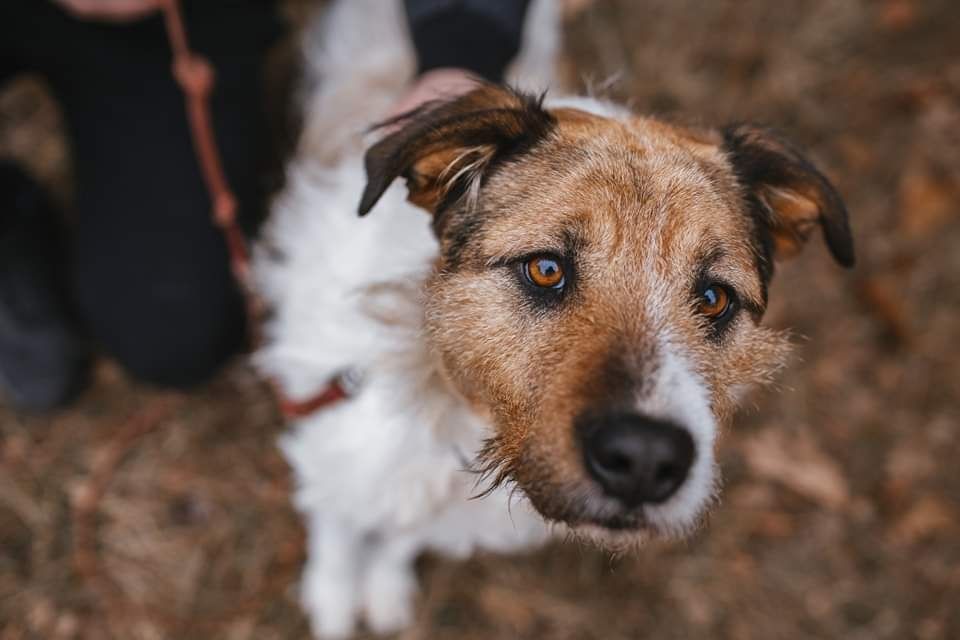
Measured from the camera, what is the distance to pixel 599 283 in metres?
1.75

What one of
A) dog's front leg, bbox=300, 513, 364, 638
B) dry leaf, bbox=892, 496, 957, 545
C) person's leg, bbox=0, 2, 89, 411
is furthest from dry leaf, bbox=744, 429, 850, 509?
person's leg, bbox=0, 2, 89, 411

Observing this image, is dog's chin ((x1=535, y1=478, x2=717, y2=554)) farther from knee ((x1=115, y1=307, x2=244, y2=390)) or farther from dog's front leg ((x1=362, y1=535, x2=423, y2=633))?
knee ((x1=115, y1=307, x2=244, y2=390))

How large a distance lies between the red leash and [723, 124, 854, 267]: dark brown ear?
52.6 inches

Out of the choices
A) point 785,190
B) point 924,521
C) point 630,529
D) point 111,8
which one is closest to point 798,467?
point 924,521

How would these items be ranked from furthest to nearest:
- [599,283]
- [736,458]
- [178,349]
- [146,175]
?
[736,458] < [178,349] < [146,175] < [599,283]

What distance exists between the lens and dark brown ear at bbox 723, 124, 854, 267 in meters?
2.00

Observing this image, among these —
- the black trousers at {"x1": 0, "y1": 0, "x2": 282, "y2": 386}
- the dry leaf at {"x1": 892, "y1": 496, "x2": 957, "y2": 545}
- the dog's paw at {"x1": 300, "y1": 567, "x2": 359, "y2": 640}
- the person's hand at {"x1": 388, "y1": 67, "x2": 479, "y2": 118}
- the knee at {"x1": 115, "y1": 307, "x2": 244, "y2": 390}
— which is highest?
the person's hand at {"x1": 388, "y1": 67, "x2": 479, "y2": 118}

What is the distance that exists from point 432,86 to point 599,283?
1.18 m

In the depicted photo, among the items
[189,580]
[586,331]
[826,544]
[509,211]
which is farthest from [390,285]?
[826,544]

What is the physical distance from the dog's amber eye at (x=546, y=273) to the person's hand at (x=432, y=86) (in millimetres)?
933

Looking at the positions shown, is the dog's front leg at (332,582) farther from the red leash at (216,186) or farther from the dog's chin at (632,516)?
the dog's chin at (632,516)

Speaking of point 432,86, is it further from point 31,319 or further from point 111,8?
point 31,319

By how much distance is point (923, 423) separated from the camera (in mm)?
3850

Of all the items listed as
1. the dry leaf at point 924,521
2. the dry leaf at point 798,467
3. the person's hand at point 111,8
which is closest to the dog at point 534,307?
the person's hand at point 111,8
